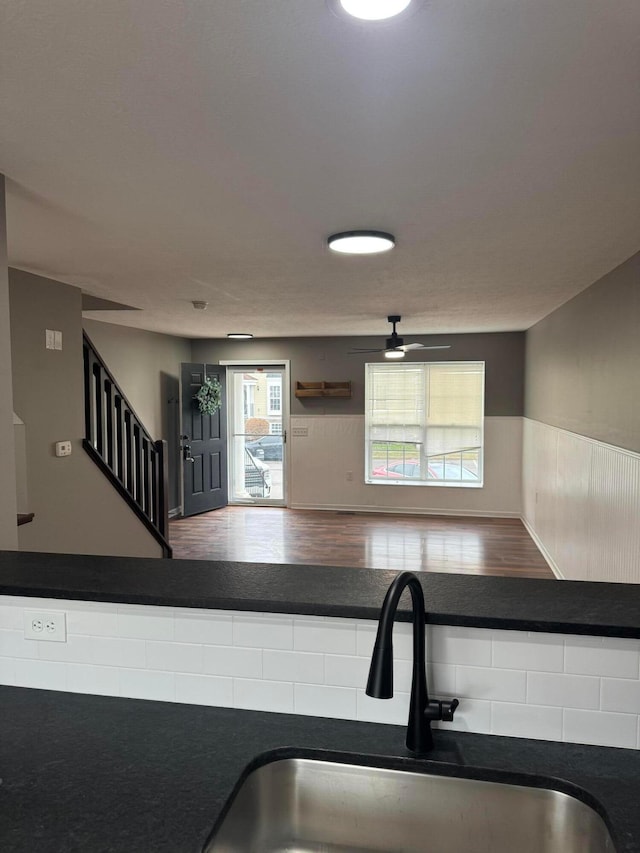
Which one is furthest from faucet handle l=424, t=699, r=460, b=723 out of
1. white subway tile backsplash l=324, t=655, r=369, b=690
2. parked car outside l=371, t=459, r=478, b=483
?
parked car outside l=371, t=459, r=478, b=483

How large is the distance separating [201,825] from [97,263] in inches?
125

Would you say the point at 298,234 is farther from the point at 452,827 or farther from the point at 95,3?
the point at 452,827

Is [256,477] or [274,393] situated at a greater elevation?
[274,393]

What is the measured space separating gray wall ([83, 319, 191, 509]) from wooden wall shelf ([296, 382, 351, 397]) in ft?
5.72

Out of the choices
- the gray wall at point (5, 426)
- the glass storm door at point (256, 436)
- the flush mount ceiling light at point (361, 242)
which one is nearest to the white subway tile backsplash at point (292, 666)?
the gray wall at point (5, 426)

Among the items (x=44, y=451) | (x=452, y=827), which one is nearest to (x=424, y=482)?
(x=44, y=451)

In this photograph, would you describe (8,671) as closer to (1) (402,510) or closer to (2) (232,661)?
(2) (232,661)

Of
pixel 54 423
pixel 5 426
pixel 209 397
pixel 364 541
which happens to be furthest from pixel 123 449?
pixel 209 397

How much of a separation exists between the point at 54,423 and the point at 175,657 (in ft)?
9.56

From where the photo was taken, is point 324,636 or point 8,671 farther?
point 8,671

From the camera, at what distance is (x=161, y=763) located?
1089mm

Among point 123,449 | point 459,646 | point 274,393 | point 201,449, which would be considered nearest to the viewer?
point 459,646

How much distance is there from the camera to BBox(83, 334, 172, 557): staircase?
451 centimetres

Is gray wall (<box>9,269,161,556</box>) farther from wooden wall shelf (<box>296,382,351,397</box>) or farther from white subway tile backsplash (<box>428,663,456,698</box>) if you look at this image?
wooden wall shelf (<box>296,382,351,397</box>)
